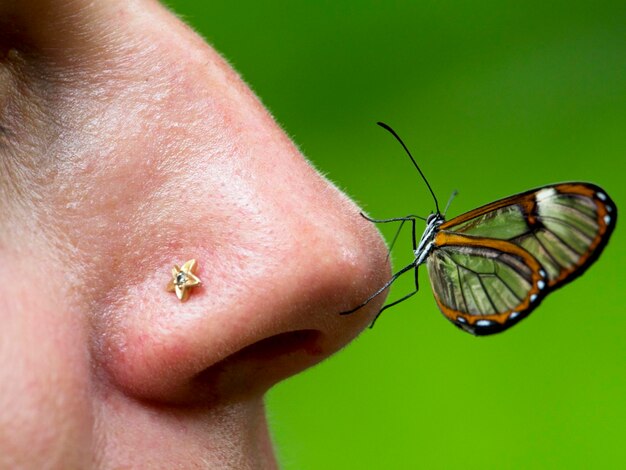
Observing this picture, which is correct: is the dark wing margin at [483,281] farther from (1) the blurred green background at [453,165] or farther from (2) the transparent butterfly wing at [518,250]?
(1) the blurred green background at [453,165]

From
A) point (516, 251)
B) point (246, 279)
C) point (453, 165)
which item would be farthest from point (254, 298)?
point (453, 165)

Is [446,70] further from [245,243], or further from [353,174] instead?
[245,243]

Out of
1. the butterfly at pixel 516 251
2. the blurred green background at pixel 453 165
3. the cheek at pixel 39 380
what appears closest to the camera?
the cheek at pixel 39 380

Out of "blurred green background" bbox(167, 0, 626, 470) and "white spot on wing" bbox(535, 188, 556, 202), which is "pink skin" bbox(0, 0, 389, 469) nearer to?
"white spot on wing" bbox(535, 188, 556, 202)

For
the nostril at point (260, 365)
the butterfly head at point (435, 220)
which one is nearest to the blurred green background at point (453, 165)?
the butterfly head at point (435, 220)

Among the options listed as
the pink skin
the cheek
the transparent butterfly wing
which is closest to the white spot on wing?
the transparent butterfly wing

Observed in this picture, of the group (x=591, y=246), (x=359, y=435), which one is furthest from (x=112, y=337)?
(x=359, y=435)
